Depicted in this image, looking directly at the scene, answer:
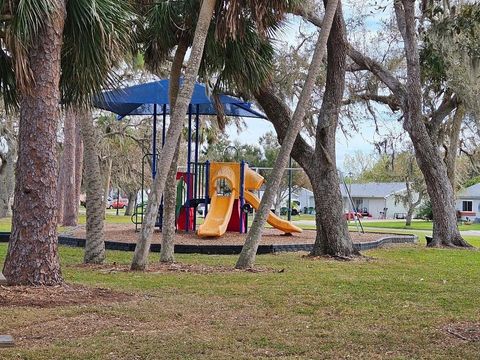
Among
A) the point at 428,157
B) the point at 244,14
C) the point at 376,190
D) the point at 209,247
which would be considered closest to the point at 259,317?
the point at 244,14

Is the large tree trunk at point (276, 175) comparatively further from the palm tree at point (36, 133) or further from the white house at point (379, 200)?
the white house at point (379, 200)

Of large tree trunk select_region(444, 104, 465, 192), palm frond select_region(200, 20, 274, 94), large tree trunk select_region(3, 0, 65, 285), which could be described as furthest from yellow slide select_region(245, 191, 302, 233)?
large tree trunk select_region(3, 0, 65, 285)

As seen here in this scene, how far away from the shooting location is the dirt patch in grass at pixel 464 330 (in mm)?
6062

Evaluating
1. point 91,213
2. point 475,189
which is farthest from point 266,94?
point 475,189

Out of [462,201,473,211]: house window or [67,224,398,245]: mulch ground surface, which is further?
[462,201,473,211]: house window

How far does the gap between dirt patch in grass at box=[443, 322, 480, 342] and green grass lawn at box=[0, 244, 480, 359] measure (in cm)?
8

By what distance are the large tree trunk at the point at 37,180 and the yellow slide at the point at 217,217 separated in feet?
28.3

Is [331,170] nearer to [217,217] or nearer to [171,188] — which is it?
[171,188]

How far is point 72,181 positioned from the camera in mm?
26984

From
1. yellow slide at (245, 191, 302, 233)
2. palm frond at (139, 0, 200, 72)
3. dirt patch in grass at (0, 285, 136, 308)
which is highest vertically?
palm frond at (139, 0, 200, 72)

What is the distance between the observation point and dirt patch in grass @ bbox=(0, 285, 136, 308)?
728cm

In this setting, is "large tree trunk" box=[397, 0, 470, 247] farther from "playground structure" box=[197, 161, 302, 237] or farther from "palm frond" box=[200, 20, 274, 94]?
"palm frond" box=[200, 20, 274, 94]

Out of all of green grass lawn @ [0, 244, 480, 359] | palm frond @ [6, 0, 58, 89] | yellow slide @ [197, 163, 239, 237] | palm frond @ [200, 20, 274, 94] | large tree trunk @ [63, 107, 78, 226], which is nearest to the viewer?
green grass lawn @ [0, 244, 480, 359]

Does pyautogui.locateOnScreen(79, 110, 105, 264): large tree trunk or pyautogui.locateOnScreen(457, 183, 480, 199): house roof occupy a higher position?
pyautogui.locateOnScreen(457, 183, 480, 199): house roof
